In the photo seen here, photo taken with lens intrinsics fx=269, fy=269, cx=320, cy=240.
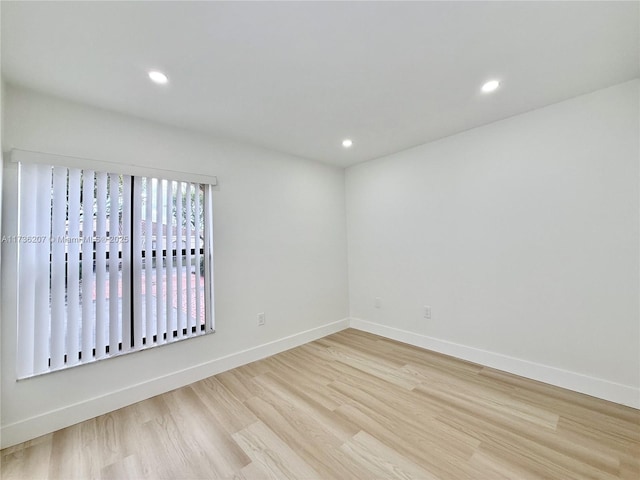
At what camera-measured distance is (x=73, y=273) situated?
194 cm

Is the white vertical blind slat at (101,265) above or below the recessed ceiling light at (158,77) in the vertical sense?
below

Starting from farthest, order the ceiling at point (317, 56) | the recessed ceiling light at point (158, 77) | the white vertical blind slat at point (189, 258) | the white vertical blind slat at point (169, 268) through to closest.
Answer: the white vertical blind slat at point (189, 258), the white vertical blind slat at point (169, 268), the recessed ceiling light at point (158, 77), the ceiling at point (317, 56)

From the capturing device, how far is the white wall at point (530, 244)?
200 centimetres

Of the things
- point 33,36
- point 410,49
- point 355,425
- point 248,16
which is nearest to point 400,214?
point 410,49

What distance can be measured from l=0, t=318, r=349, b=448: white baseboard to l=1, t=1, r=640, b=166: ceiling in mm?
2225

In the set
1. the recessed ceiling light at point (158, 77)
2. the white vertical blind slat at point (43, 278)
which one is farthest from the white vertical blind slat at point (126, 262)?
the recessed ceiling light at point (158, 77)

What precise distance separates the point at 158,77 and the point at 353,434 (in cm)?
266

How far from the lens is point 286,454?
159 cm

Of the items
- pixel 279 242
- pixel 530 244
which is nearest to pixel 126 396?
pixel 279 242

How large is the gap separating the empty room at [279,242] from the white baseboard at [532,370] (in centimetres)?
2

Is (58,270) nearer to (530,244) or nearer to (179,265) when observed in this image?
(179,265)

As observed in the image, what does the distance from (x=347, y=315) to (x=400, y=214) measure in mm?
1665

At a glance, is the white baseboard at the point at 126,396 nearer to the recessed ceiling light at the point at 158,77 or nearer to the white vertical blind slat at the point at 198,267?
the white vertical blind slat at the point at 198,267

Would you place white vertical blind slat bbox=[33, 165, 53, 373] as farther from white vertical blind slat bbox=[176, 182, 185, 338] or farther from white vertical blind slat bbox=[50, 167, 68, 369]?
white vertical blind slat bbox=[176, 182, 185, 338]
